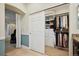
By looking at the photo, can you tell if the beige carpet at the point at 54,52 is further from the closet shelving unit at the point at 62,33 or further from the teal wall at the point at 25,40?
the teal wall at the point at 25,40

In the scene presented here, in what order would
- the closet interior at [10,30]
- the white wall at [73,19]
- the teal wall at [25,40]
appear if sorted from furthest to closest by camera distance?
the teal wall at [25,40] < the closet interior at [10,30] < the white wall at [73,19]

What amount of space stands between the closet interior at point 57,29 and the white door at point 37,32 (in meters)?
0.08

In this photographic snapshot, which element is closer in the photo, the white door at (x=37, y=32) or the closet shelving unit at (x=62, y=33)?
the closet shelving unit at (x=62, y=33)

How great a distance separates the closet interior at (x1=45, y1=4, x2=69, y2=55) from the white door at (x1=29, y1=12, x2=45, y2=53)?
75mm

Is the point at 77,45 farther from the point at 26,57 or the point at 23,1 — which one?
the point at 23,1

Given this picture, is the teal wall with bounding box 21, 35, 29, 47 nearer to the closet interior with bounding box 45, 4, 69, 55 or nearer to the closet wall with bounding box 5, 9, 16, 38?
the closet wall with bounding box 5, 9, 16, 38

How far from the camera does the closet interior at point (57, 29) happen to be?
2168mm

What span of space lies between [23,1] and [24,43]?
779 millimetres

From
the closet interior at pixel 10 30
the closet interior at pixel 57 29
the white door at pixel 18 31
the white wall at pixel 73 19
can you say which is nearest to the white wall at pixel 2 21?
the closet interior at pixel 10 30

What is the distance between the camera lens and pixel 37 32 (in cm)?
233

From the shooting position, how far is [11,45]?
2.29m

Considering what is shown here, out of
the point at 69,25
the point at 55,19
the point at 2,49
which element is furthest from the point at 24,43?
the point at 69,25

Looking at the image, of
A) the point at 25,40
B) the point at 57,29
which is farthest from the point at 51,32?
the point at 25,40

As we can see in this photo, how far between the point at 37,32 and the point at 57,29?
0.38 metres
